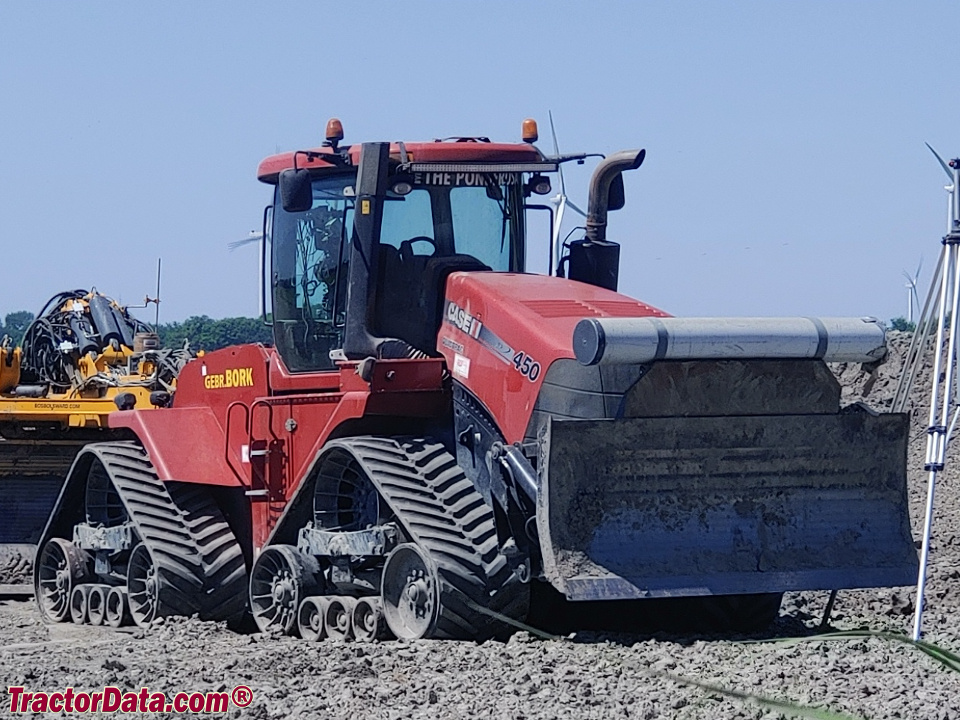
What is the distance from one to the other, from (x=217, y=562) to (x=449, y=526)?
2954 millimetres

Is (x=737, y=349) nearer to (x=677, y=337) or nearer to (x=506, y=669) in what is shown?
(x=677, y=337)

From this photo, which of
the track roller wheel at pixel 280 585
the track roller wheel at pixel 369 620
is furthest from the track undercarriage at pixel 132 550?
the track roller wheel at pixel 369 620

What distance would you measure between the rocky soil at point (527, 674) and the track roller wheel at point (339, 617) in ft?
1.46

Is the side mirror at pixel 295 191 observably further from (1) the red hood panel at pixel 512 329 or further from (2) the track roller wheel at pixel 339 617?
(2) the track roller wheel at pixel 339 617

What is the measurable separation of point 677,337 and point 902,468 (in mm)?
1689

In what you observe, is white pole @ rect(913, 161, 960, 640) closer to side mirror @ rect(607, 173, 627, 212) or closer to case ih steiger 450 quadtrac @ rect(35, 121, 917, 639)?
case ih steiger 450 quadtrac @ rect(35, 121, 917, 639)

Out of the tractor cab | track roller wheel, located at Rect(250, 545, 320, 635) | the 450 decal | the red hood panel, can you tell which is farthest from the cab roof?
track roller wheel, located at Rect(250, 545, 320, 635)

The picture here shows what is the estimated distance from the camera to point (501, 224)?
32.8 feet

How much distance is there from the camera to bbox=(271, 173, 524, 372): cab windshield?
9.52 meters

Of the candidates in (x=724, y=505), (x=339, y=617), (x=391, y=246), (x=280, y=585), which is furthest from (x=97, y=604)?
(x=724, y=505)

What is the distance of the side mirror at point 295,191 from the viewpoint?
30.3 feet

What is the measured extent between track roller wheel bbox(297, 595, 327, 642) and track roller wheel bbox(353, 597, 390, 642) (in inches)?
13.7

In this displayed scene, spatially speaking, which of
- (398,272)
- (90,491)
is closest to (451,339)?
(398,272)

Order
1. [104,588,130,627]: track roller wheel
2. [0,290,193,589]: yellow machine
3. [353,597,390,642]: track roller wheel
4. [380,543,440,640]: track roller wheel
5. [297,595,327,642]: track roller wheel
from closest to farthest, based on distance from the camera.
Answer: [380,543,440,640]: track roller wheel
[353,597,390,642]: track roller wheel
[297,595,327,642]: track roller wheel
[104,588,130,627]: track roller wheel
[0,290,193,589]: yellow machine
